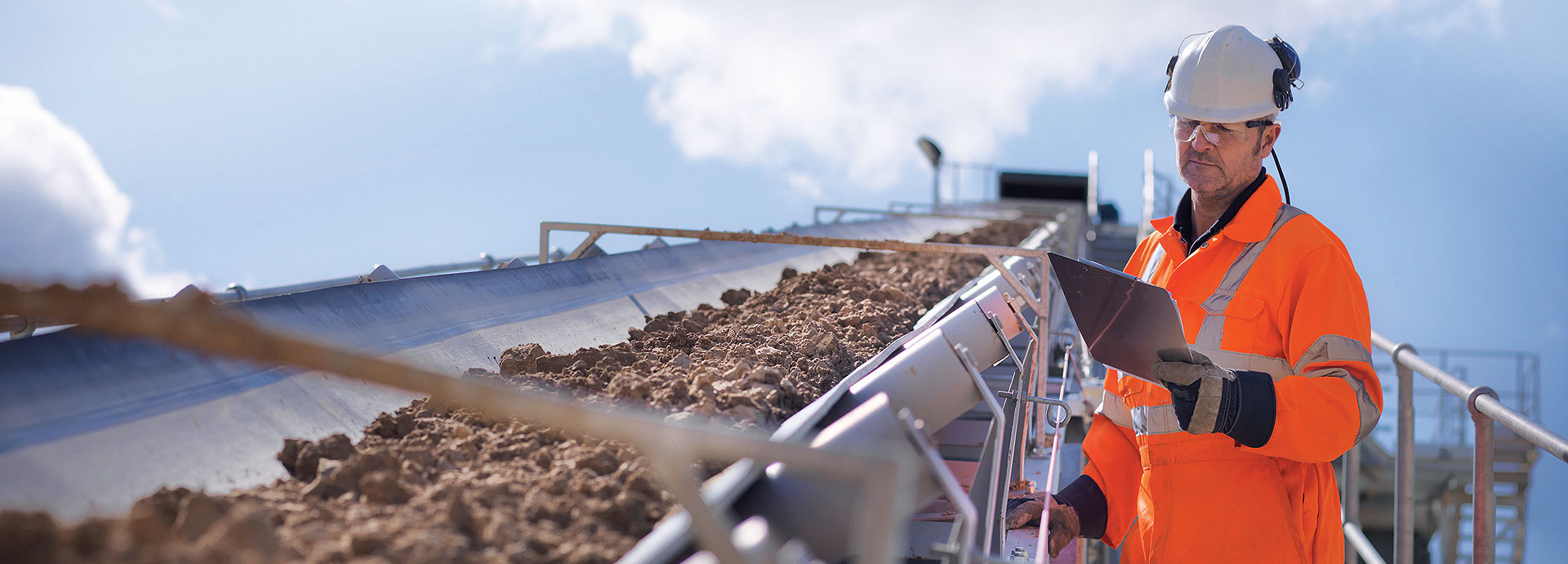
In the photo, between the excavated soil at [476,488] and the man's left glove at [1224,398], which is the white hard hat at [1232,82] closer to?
the man's left glove at [1224,398]

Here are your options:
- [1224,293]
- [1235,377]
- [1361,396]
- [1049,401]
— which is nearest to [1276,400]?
[1235,377]

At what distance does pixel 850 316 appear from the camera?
3551 millimetres

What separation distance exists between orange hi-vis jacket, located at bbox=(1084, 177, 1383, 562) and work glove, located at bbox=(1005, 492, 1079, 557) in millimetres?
167

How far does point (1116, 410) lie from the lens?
2.79 meters

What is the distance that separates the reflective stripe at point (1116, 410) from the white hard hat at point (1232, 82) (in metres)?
0.75

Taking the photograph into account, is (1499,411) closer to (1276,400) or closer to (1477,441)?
(1477,441)

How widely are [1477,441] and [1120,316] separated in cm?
146

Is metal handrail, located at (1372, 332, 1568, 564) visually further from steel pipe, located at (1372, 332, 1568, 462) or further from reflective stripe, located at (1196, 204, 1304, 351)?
reflective stripe, located at (1196, 204, 1304, 351)

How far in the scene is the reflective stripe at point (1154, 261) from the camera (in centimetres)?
288

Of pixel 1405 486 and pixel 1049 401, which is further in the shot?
pixel 1405 486

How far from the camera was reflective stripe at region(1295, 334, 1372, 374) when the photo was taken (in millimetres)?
2248

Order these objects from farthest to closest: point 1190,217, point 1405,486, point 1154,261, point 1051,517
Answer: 1. point 1405,486
2. point 1154,261
3. point 1190,217
4. point 1051,517

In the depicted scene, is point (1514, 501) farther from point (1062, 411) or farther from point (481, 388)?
point (481, 388)

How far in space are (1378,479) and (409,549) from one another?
12489 millimetres
